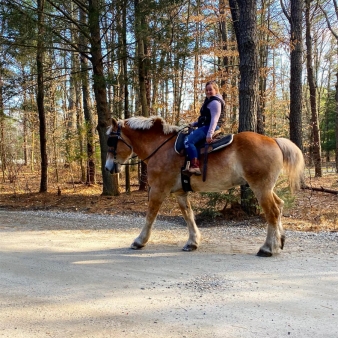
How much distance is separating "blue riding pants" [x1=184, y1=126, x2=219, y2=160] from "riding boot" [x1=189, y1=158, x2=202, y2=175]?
0.10 metres

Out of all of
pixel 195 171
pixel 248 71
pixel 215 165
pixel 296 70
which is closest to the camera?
pixel 195 171

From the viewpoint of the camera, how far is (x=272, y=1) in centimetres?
1789

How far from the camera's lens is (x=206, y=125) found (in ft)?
→ 17.8

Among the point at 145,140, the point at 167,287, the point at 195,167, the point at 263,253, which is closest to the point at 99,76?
the point at 145,140

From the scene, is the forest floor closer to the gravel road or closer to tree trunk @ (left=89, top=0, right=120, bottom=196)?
the gravel road

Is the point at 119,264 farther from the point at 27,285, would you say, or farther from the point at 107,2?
the point at 107,2

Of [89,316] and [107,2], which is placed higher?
[107,2]

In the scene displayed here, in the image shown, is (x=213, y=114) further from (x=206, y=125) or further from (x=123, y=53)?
(x=123, y=53)

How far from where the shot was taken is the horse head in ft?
19.0

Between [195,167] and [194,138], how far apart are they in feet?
1.71

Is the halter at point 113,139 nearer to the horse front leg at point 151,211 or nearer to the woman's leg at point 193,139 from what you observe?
the horse front leg at point 151,211

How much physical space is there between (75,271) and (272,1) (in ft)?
61.6

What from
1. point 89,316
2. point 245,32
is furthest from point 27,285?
point 245,32

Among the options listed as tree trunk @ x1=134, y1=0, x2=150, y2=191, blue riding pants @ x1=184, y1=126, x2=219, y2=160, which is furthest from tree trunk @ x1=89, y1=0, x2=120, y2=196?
blue riding pants @ x1=184, y1=126, x2=219, y2=160
